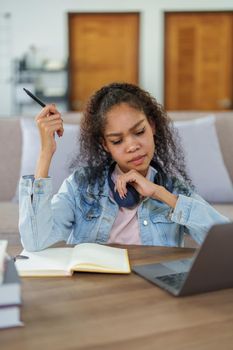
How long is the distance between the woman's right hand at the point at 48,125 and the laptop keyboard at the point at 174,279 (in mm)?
485

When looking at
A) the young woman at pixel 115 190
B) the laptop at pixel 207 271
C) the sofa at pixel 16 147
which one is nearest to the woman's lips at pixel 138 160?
the young woman at pixel 115 190

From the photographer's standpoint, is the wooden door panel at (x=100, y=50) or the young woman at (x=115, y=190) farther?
the wooden door panel at (x=100, y=50)

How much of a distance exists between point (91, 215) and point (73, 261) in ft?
1.14

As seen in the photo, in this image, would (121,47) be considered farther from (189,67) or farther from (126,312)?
(126,312)

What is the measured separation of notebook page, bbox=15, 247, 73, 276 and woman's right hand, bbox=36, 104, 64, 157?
276 millimetres

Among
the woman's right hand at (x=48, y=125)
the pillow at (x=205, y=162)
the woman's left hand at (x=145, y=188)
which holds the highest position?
the woman's right hand at (x=48, y=125)

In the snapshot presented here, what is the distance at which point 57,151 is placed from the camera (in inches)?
96.7

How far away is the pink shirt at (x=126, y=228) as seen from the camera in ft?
4.71

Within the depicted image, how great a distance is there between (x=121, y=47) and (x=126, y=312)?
17.2 feet

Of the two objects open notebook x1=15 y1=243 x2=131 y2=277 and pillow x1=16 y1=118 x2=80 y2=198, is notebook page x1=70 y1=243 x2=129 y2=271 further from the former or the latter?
pillow x1=16 y1=118 x2=80 y2=198

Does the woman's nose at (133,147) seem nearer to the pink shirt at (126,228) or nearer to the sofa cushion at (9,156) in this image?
the pink shirt at (126,228)

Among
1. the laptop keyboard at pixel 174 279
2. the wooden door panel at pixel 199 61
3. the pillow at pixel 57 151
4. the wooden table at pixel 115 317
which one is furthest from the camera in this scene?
the wooden door panel at pixel 199 61

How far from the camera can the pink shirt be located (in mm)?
1435

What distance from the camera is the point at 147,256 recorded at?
3.94 ft
